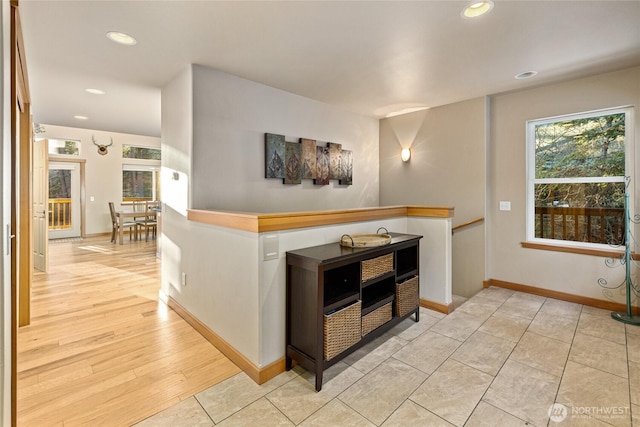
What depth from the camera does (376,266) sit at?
97.3 inches

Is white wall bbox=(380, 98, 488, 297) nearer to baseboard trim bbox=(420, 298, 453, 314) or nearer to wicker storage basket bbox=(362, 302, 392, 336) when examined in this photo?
baseboard trim bbox=(420, 298, 453, 314)

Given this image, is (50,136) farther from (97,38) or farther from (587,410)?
(587,410)

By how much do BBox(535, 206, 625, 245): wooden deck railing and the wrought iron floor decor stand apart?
0.13 meters

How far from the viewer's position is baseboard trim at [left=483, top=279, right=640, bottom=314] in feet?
10.9

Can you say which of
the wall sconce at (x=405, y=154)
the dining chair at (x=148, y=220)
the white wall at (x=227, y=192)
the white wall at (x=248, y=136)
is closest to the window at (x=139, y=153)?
the dining chair at (x=148, y=220)

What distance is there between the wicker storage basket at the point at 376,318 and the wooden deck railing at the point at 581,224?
253 centimetres

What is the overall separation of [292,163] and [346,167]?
1.06 metres

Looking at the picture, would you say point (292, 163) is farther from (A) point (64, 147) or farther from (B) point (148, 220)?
(A) point (64, 147)

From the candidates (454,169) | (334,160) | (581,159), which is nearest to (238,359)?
(334,160)

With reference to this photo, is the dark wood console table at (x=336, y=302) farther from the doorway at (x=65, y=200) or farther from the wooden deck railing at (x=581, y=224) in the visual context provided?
the doorway at (x=65, y=200)

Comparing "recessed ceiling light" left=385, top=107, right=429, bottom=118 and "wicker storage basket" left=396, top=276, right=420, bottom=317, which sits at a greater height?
"recessed ceiling light" left=385, top=107, right=429, bottom=118

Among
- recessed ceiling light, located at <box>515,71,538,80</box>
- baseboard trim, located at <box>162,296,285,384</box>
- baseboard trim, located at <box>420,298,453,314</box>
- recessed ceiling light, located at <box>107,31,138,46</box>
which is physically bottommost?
baseboard trim, located at <box>162,296,285,384</box>

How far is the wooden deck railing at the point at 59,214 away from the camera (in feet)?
25.5

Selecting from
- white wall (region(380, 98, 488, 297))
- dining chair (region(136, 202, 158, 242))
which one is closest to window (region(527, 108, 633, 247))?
white wall (region(380, 98, 488, 297))
